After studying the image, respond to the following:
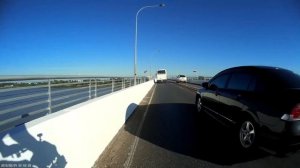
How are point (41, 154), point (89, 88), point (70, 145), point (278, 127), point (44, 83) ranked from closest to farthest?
1. point (41, 154)
2. point (70, 145)
3. point (278, 127)
4. point (44, 83)
5. point (89, 88)

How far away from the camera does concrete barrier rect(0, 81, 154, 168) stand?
9.69ft

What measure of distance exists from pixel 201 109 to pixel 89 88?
158 inches

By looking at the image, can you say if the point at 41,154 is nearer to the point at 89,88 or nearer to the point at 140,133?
the point at 140,133

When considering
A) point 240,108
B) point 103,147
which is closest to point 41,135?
point 103,147

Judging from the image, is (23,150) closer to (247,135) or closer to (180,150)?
(180,150)

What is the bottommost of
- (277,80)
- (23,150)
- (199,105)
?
(199,105)

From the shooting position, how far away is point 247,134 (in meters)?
6.04

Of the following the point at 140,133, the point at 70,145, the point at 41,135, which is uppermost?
the point at 41,135

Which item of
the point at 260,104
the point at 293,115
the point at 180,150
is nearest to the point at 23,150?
the point at 180,150

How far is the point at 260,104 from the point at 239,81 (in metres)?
1.53

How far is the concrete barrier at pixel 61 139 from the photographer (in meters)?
2.95

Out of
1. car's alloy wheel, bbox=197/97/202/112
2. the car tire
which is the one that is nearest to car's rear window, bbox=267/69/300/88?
the car tire

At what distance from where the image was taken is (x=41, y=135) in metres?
3.40

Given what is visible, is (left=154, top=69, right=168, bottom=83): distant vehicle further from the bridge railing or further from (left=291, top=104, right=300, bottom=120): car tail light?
(left=291, top=104, right=300, bottom=120): car tail light
